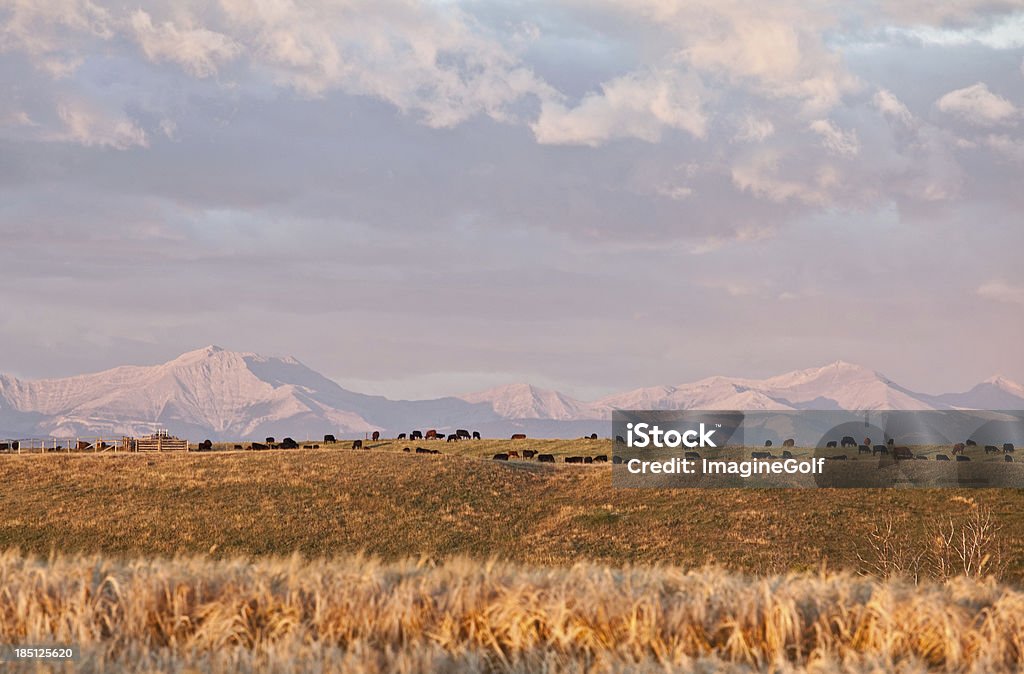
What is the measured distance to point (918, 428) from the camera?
136 meters

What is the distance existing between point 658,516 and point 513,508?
461 inches

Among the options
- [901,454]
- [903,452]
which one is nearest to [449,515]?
[901,454]

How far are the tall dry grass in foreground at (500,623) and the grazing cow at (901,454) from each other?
84.9 m

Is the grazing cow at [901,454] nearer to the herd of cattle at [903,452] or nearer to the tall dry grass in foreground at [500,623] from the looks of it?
the herd of cattle at [903,452]

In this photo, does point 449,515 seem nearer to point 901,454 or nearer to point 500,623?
point 901,454

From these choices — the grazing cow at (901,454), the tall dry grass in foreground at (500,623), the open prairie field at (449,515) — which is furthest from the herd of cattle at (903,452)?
the tall dry grass in foreground at (500,623)

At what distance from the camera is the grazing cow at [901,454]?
87.7 m

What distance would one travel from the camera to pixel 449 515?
69312mm

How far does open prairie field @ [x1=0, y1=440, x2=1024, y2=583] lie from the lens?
196 ft

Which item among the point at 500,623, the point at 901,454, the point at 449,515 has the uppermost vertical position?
the point at 500,623

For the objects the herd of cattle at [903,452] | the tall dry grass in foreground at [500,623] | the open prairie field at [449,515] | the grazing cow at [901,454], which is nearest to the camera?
the tall dry grass in foreground at [500,623]

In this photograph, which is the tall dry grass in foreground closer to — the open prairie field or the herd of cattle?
the open prairie field

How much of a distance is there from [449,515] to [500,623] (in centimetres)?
6242

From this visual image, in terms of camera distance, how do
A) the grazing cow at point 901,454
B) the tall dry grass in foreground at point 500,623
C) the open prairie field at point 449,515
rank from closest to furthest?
the tall dry grass in foreground at point 500,623 < the open prairie field at point 449,515 < the grazing cow at point 901,454
